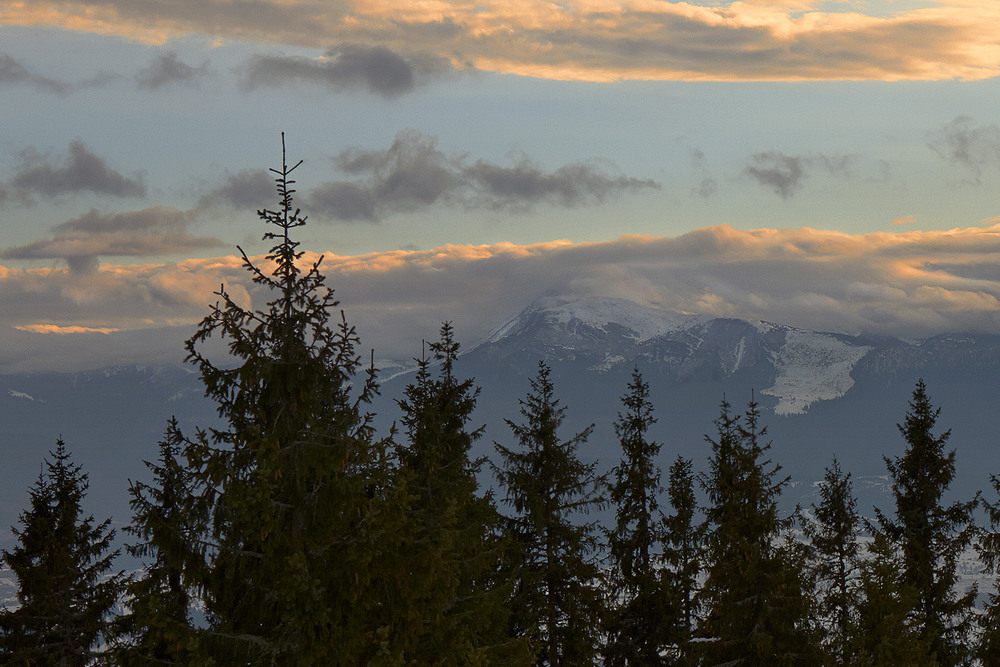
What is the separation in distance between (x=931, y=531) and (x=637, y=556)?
34.5 ft

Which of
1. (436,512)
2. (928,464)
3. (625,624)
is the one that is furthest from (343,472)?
(928,464)

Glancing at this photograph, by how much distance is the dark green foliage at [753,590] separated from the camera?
98.1 ft

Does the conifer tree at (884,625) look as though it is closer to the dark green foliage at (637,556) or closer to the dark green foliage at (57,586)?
the dark green foliage at (637,556)

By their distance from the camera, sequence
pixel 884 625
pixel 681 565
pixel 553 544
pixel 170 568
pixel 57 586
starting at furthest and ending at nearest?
pixel 681 565, pixel 553 544, pixel 57 586, pixel 884 625, pixel 170 568

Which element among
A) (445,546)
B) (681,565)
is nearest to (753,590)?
(681,565)

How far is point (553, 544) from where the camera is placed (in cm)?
3466

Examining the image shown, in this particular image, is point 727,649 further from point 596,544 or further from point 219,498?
point 219,498

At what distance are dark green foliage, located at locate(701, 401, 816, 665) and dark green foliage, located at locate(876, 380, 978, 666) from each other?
651cm

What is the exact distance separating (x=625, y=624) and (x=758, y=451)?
10464 mm

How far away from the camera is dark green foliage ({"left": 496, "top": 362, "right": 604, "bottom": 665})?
112ft

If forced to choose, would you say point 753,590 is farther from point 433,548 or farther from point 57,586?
point 57,586

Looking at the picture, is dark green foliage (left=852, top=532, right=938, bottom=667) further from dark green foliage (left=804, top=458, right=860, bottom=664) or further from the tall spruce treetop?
the tall spruce treetop

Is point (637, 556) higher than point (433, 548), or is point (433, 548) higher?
point (433, 548)

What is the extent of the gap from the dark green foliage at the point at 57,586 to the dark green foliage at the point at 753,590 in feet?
58.2
